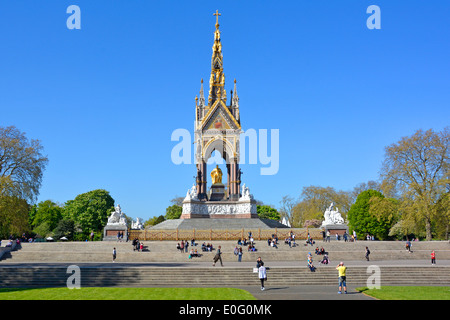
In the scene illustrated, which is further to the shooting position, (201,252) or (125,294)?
(201,252)

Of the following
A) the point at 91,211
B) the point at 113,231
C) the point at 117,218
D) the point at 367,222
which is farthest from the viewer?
the point at 91,211

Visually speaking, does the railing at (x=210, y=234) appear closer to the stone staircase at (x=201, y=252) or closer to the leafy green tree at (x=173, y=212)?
the stone staircase at (x=201, y=252)

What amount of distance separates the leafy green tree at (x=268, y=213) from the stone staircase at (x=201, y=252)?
152 feet

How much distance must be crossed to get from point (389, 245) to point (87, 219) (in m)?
49.2

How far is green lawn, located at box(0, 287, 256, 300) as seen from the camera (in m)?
16.6

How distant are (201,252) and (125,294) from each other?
1625 cm

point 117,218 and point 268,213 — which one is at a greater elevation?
point 117,218

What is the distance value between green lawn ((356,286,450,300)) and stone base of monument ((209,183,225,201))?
35.1 m

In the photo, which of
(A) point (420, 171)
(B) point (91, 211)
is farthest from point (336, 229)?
(B) point (91, 211)

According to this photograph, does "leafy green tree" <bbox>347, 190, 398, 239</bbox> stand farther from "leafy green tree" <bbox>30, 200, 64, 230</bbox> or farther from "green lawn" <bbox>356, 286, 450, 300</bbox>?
"leafy green tree" <bbox>30, 200, 64, 230</bbox>

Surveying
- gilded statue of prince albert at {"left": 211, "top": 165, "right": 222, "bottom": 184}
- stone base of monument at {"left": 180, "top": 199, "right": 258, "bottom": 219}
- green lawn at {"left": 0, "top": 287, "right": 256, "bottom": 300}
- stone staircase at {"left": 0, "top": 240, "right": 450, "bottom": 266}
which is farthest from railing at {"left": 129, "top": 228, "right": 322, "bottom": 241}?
green lawn at {"left": 0, "top": 287, "right": 256, "bottom": 300}

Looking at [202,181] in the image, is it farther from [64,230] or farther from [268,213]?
[268,213]

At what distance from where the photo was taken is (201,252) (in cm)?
3353

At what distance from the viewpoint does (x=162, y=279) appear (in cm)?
2252
